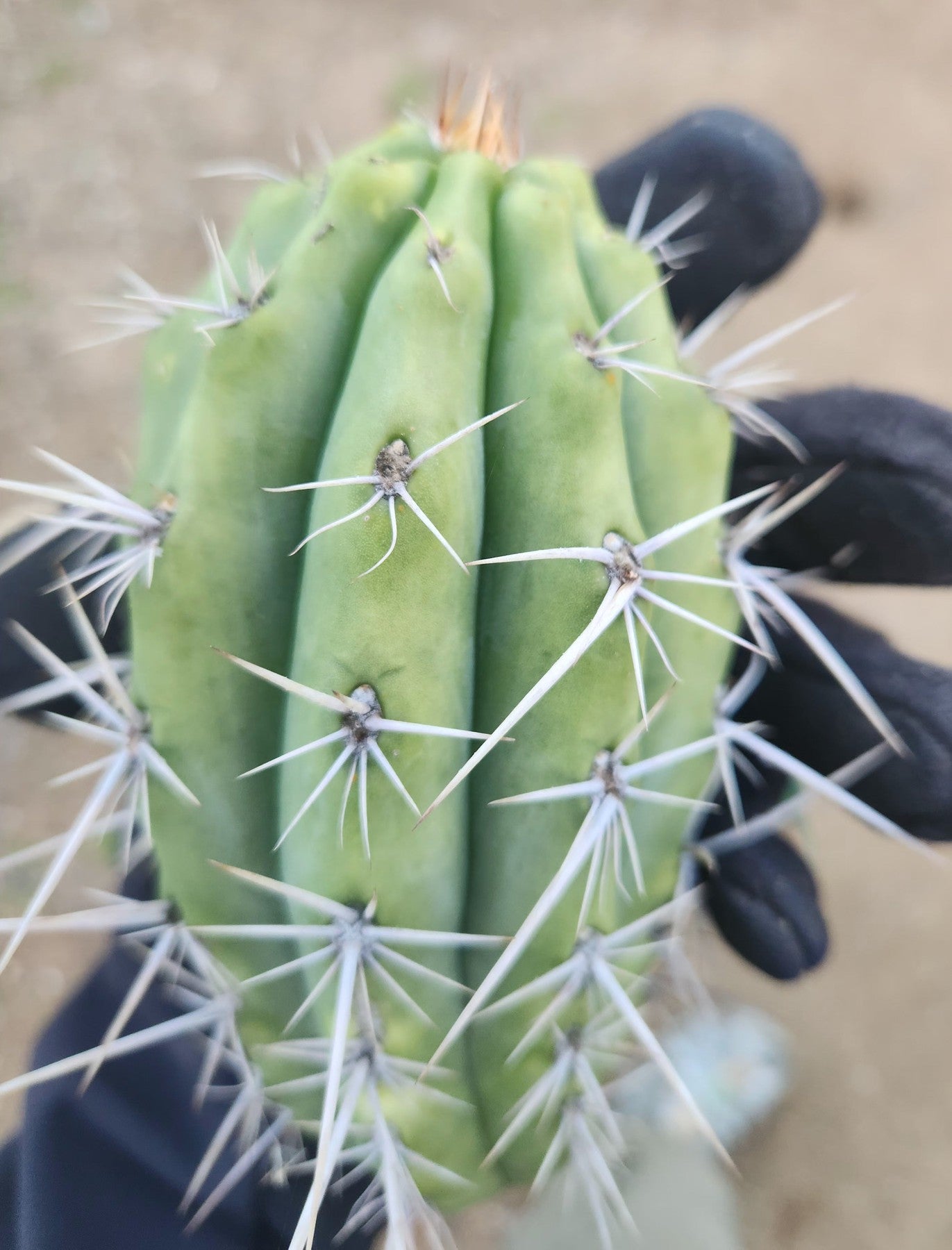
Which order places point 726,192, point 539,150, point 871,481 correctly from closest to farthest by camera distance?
point 871,481
point 726,192
point 539,150

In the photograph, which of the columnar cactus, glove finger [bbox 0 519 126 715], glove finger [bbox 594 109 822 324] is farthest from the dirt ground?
the columnar cactus

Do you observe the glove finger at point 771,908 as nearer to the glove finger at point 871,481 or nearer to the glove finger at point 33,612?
the glove finger at point 871,481

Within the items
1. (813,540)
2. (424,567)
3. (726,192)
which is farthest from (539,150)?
(424,567)

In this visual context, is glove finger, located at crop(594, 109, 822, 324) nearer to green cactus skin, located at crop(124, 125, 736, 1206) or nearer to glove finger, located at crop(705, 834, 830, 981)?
green cactus skin, located at crop(124, 125, 736, 1206)

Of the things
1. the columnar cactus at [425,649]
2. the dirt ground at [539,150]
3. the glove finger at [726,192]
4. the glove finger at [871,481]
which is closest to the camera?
the columnar cactus at [425,649]

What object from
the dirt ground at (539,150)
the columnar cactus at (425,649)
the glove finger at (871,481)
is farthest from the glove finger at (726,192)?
the dirt ground at (539,150)

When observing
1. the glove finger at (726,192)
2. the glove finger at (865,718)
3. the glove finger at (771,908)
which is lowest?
the glove finger at (771,908)

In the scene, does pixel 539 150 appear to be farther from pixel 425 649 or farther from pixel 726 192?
pixel 425 649
